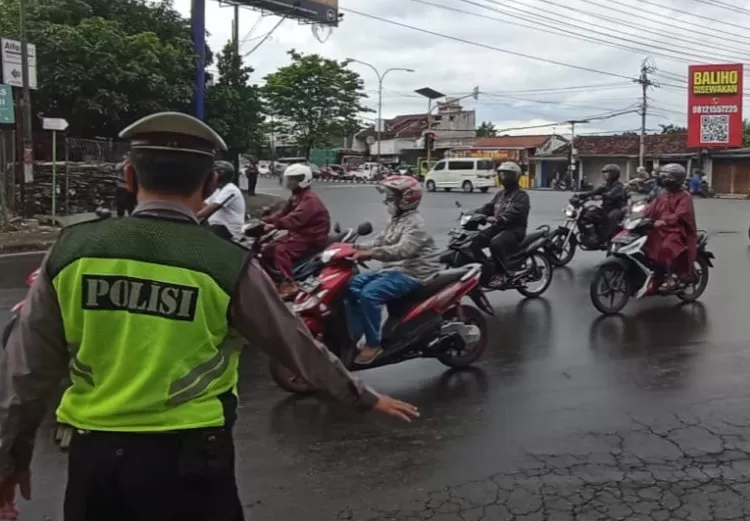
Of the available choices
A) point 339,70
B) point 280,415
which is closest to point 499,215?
point 280,415

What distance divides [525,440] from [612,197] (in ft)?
29.5

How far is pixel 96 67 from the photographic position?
79.0ft

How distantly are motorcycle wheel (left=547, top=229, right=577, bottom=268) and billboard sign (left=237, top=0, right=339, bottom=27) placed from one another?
87.2ft

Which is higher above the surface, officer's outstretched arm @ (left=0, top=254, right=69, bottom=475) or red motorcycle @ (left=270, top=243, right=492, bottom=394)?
officer's outstretched arm @ (left=0, top=254, right=69, bottom=475)

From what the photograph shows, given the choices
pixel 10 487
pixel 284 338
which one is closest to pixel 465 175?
pixel 284 338

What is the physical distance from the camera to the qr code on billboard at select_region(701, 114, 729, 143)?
172ft

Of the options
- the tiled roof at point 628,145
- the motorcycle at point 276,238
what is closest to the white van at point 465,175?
the tiled roof at point 628,145

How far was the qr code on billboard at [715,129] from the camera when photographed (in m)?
52.4

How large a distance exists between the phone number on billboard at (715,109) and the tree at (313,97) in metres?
24.5

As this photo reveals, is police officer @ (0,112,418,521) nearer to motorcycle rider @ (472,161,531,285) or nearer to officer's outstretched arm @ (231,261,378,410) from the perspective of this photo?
officer's outstretched arm @ (231,261,378,410)

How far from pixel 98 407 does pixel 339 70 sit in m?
62.9

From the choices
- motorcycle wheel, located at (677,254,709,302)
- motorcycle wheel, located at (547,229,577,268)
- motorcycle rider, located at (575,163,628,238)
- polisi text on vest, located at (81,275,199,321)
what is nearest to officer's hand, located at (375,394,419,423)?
polisi text on vest, located at (81,275,199,321)

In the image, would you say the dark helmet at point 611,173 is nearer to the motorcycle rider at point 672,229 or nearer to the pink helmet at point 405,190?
the motorcycle rider at point 672,229

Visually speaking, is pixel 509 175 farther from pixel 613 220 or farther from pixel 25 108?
pixel 25 108
